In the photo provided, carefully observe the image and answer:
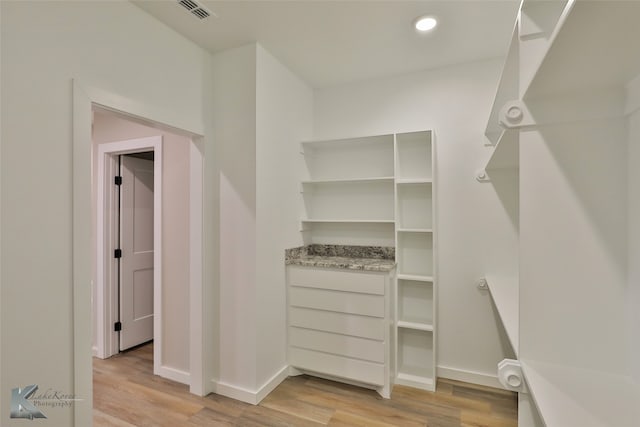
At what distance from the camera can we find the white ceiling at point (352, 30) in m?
1.93

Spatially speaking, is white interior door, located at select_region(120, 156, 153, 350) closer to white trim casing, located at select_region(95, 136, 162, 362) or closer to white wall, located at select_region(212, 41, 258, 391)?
white trim casing, located at select_region(95, 136, 162, 362)

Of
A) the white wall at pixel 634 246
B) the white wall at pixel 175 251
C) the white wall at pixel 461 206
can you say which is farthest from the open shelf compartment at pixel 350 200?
the white wall at pixel 634 246

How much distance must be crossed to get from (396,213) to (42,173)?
7.55 feet

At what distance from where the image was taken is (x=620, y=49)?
2.37 ft

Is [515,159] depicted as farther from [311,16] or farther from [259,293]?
[259,293]

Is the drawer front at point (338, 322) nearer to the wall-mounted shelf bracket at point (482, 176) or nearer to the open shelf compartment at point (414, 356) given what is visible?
the open shelf compartment at point (414, 356)

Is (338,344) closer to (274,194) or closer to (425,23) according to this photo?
(274,194)

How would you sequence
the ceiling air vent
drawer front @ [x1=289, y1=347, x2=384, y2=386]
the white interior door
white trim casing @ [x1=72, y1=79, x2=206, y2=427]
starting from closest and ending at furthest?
white trim casing @ [x1=72, y1=79, x2=206, y2=427] → the ceiling air vent → drawer front @ [x1=289, y1=347, x2=384, y2=386] → the white interior door

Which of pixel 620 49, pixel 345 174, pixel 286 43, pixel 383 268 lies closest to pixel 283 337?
pixel 383 268

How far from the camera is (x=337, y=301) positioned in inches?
99.7

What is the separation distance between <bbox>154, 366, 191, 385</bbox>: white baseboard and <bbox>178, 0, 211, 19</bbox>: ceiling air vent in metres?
2.76

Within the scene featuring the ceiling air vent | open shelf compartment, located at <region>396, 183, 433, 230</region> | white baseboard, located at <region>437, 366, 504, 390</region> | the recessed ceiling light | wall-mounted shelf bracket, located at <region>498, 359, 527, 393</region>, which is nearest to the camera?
wall-mounted shelf bracket, located at <region>498, 359, 527, 393</region>

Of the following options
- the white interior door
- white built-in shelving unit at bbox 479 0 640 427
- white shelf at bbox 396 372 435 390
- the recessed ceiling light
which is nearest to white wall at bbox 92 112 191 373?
the white interior door

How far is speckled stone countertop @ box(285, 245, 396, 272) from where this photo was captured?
2467 millimetres
